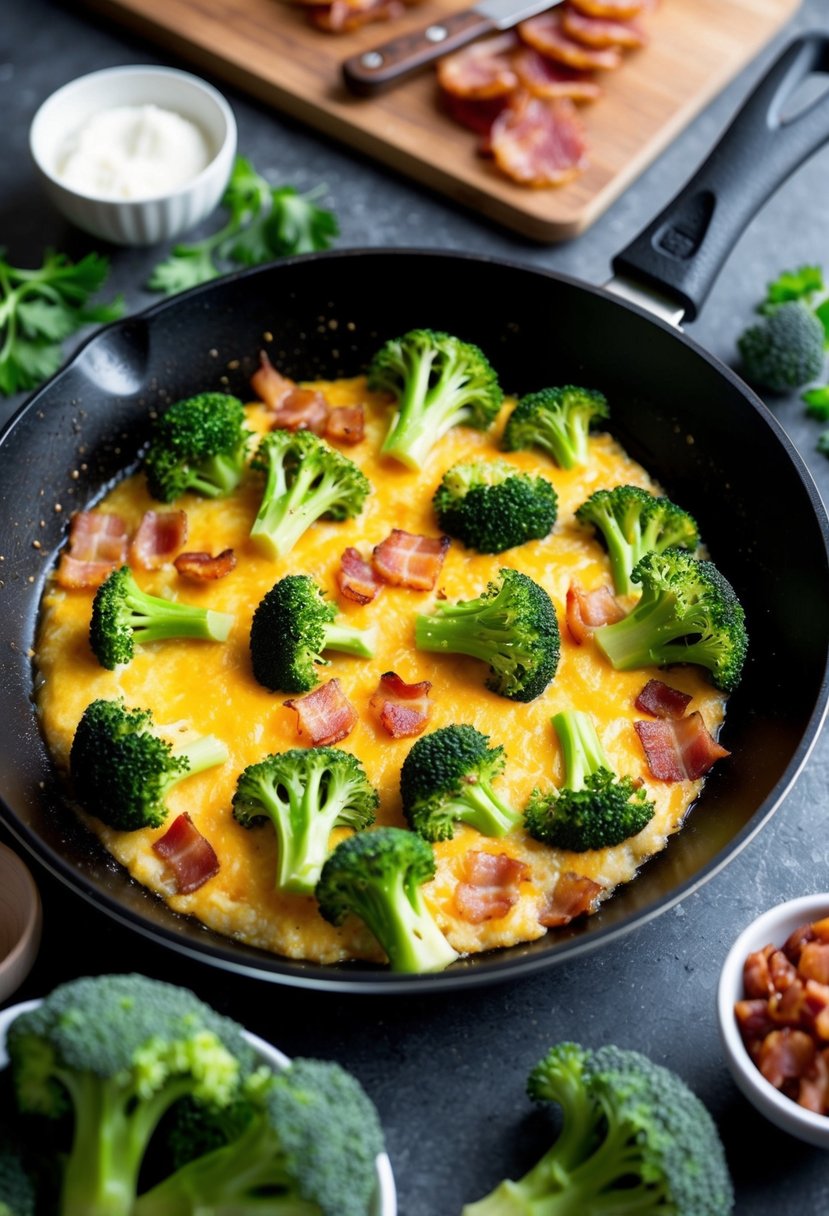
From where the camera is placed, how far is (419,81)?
18.6 feet

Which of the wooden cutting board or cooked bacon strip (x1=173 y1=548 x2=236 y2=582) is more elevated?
the wooden cutting board

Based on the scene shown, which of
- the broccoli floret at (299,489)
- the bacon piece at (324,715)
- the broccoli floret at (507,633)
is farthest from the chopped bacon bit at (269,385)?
the bacon piece at (324,715)

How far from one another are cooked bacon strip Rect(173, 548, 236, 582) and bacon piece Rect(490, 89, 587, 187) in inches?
88.6

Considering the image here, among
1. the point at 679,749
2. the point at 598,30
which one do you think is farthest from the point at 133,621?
the point at 598,30

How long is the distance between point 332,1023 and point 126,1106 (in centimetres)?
82

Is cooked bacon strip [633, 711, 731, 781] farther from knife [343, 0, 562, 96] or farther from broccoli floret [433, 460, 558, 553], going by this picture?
knife [343, 0, 562, 96]

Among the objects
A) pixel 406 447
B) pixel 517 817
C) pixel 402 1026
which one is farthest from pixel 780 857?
pixel 406 447

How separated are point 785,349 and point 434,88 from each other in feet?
6.55

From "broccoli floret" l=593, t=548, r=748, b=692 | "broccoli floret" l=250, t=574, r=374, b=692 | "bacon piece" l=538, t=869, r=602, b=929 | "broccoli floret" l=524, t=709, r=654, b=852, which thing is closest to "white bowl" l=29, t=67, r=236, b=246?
"broccoli floret" l=250, t=574, r=374, b=692

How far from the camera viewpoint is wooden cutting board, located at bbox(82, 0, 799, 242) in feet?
17.7

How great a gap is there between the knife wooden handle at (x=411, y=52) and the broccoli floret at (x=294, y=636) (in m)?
2.63

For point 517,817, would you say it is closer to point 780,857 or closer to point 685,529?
point 780,857

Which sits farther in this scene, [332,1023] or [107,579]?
[107,579]

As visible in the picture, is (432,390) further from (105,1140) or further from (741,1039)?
(105,1140)
